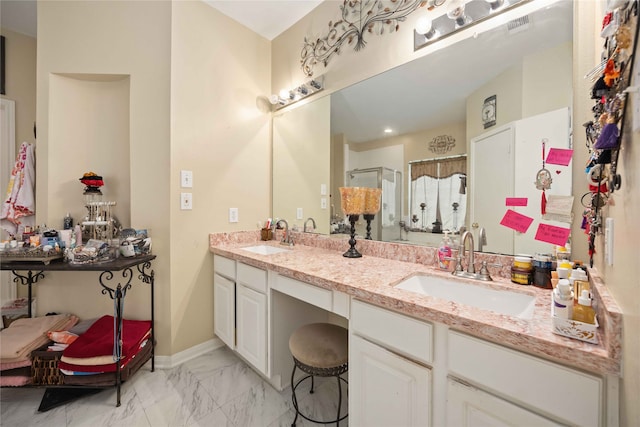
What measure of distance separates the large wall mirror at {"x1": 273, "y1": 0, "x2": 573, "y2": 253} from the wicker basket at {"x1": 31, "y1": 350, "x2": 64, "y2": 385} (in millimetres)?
1810

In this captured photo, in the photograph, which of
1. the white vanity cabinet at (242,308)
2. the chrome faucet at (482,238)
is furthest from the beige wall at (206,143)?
the chrome faucet at (482,238)

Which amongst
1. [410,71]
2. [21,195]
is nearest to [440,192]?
[410,71]

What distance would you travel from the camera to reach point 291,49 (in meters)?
2.32

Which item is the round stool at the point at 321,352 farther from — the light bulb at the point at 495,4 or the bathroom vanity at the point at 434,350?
the light bulb at the point at 495,4

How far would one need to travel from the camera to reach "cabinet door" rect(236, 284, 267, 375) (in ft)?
5.34

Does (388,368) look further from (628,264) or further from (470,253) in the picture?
(628,264)

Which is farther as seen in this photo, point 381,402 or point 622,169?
point 381,402

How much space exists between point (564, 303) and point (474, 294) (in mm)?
485

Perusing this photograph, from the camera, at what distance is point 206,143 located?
2057mm

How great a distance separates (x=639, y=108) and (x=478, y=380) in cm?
79

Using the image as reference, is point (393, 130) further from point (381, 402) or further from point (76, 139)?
point (76, 139)

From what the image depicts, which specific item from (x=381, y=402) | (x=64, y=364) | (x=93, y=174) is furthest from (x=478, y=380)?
(x=93, y=174)

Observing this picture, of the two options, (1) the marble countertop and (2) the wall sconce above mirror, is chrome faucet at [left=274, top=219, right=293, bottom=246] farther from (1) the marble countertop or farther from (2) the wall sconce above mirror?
(2) the wall sconce above mirror

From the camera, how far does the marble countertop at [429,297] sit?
25.5 inches
